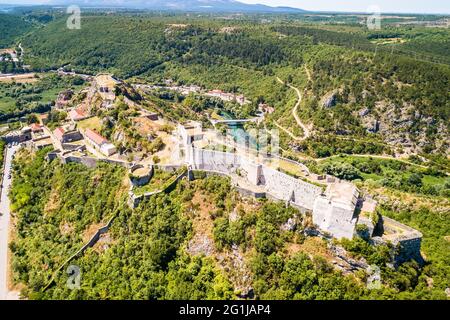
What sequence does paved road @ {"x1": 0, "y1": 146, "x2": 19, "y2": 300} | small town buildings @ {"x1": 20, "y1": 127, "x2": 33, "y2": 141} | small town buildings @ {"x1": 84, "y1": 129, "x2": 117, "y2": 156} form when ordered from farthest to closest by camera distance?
1. small town buildings @ {"x1": 20, "y1": 127, "x2": 33, "y2": 141}
2. small town buildings @ {"x1": 84, "y1": 129, "x2": 117, "y2": 156}
3. paved road @ {"x1": 0, "y1": 146, "x2": 19, "y2": 300}

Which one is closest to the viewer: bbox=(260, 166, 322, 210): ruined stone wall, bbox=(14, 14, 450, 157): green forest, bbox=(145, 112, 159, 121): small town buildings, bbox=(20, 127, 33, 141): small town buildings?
bbox=(260, 166, 322, 210): ruined stone wall

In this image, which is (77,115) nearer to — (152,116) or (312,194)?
(152,116)

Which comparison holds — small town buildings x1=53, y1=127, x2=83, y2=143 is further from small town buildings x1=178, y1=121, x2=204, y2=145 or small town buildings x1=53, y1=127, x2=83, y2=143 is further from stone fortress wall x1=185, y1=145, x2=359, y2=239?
stone fortress wall x1=185, y1=145, x2=359, y2=239

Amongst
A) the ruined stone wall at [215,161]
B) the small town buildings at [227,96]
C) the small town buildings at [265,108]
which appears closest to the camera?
the ruined stone wall at [215,161]

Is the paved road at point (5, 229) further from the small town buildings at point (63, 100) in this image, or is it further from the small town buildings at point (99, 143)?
the small town buildings at point (63, 100)

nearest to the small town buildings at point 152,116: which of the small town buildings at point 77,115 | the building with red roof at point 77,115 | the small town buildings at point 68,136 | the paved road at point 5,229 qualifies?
the small town buildings at point 68,136

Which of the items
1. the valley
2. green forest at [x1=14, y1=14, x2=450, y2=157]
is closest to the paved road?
the valley
